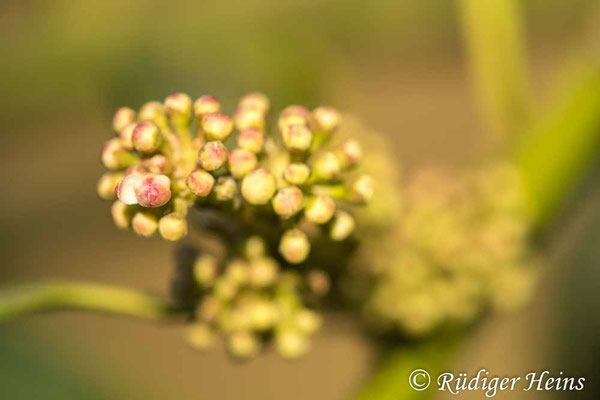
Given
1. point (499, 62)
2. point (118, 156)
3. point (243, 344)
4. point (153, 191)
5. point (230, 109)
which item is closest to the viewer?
point (153, 191)

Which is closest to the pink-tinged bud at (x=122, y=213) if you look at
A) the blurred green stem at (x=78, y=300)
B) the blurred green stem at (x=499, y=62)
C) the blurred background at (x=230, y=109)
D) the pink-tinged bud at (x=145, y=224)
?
the pink-tinged bud at (x=145, y=224)

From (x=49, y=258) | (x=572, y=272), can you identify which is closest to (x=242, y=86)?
(x=572, y=272)

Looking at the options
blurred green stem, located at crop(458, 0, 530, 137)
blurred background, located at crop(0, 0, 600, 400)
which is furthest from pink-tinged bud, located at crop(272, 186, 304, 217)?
blurred green stem, located at crop(458, 0, 530, 137)

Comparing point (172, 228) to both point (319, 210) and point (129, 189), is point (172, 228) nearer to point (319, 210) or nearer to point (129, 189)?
point (129, 189)

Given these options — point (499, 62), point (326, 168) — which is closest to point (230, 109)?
point (499, 62)

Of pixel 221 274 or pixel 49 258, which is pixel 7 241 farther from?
pixel 221 274

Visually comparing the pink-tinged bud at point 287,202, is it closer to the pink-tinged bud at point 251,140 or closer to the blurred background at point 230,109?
the pink-tinged bud at point 251,140
